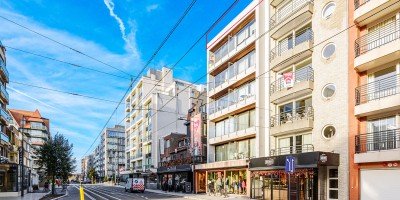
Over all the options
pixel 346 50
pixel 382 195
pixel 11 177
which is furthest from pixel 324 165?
pixel 11 177

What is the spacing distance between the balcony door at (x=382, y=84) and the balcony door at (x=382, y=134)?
140 centimetres

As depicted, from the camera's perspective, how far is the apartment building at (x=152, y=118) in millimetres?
66000

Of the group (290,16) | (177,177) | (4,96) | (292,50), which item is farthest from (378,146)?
(4,96)

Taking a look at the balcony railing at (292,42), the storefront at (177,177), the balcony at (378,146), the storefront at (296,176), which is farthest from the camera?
the storefront at (177,177)

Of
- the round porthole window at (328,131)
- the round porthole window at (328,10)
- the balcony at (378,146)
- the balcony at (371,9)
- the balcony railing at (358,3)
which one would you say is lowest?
the balcony at (378,146)

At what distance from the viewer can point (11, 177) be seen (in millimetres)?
39375

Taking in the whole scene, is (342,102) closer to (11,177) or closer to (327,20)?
(327,20)

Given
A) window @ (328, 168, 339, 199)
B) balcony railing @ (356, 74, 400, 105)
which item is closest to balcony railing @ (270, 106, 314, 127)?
window @ (328, 168, 339, 199)

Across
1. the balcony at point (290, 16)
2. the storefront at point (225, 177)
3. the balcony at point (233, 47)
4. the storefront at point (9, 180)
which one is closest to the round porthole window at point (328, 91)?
the balcony at point (290, 16)

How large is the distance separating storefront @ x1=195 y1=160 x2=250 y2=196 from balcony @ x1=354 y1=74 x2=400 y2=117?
12.6 meters

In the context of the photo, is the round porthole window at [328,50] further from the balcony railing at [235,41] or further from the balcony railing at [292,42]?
the balcony railing at [235,41]

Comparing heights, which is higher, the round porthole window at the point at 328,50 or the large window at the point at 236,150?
the round porthole window at the point at 328,50

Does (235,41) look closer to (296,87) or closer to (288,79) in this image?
(288,79)

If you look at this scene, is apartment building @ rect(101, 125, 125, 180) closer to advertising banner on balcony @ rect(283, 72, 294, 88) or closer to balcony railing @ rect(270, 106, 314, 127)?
balcony railing @ rect(270, 106, 314, 127)
